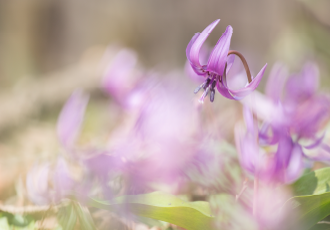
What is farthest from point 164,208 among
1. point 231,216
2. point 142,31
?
point 142,31

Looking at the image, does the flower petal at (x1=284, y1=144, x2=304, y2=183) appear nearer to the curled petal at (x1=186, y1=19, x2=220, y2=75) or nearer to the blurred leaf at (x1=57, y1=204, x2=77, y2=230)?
A: the curled petal at (x1=186, y1=19, x2=220, y2=75)

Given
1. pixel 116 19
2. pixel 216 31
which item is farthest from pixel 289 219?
pixel 116 19

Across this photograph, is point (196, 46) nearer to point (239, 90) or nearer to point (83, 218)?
point (239, 90)

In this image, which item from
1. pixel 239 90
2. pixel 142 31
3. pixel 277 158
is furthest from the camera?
pixel 142 31

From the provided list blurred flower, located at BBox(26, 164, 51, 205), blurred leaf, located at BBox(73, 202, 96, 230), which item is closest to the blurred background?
blurred flower, located at BBox(26, 164, 51, 205)

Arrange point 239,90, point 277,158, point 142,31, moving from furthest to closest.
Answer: point 142,31 → point 277,158 → point 239,90

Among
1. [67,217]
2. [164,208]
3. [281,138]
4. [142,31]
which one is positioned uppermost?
[142,31]

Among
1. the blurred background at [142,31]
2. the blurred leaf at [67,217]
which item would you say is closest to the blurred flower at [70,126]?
the blurred leaf at [67,217]
